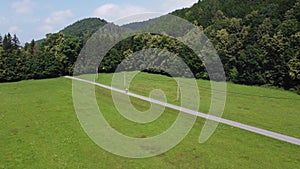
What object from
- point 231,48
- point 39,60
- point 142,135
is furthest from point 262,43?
point 39,60

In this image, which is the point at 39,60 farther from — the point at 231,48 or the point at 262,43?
the point at 262,43

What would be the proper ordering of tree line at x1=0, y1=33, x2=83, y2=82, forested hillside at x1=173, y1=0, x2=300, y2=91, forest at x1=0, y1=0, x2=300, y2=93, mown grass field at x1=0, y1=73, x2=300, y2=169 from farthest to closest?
tree line at x1=0, y1=33, x2=83, y2=82, forest at x1=0, y1=0, x2=300, y2=93, forested hillside at x1=173, y1=0, x2=300, y2=91, mown grass field at x1=0, y1=73, x2=300, y2=169

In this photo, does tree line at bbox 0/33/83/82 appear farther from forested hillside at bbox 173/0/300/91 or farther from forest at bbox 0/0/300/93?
forested hillside at bbox 173/0/300/91

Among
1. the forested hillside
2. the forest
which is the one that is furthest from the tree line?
the forested hillside

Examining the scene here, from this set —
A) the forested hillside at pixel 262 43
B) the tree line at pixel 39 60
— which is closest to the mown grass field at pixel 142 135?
the forested hillside at pixel 262 43

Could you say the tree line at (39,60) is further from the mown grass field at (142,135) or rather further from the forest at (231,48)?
the mown grass field at (142,135)

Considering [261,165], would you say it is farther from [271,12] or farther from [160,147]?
[271,12]
